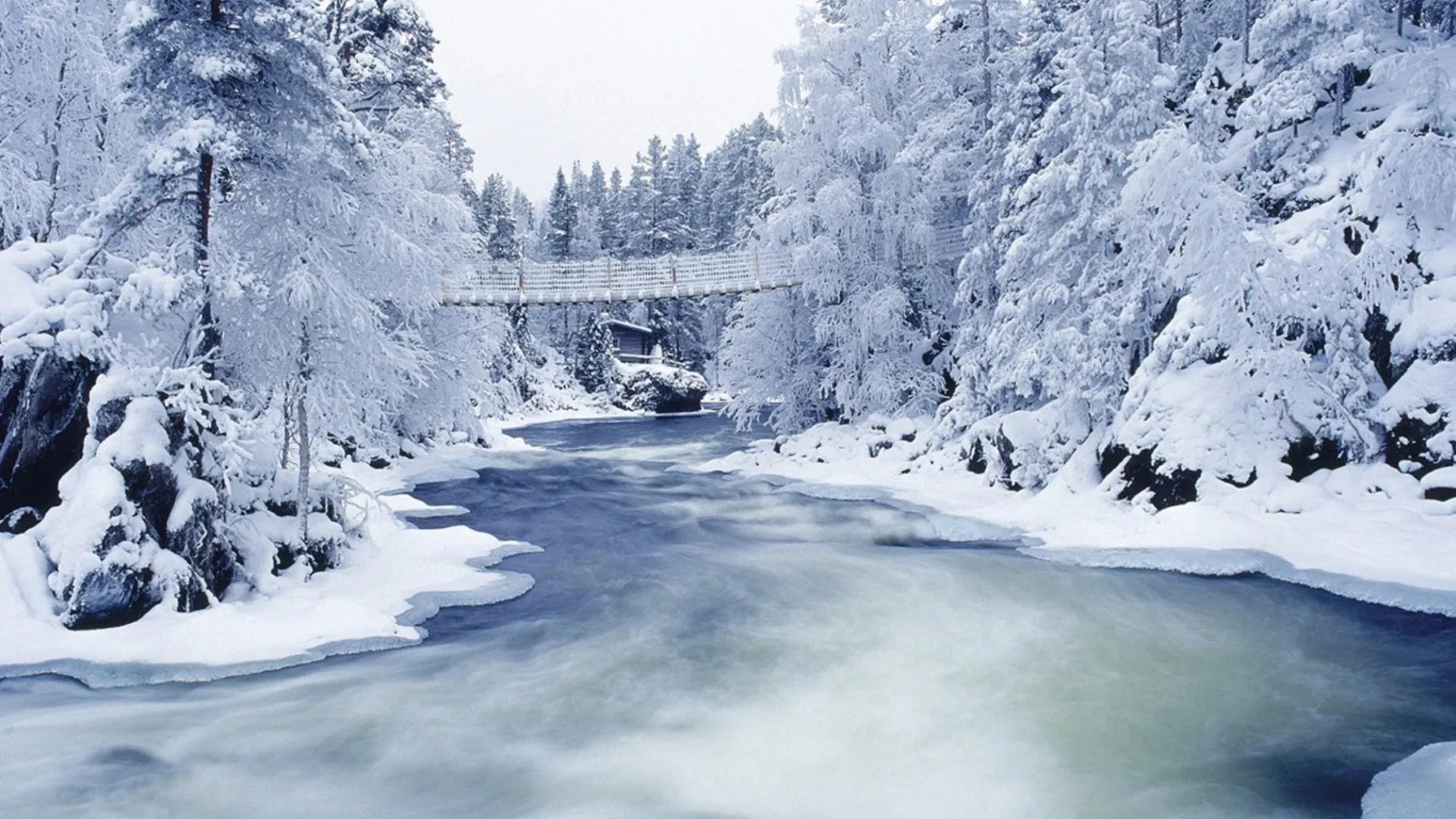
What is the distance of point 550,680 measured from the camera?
25.5 feet

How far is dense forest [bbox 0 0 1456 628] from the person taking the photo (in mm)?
9031

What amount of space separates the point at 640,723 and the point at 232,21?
930 cm

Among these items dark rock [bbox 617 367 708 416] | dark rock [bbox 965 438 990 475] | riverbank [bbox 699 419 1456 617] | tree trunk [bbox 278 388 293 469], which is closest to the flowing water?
riverbank [bbox 699 419 1456 617]

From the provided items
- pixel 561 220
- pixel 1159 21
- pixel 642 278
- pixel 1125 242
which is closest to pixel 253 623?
pixel 1125 242

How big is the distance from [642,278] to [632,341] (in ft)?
115

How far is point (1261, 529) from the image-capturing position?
37.0 feet

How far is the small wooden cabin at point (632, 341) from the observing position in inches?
2384

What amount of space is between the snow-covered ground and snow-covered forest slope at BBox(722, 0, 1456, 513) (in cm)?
1128

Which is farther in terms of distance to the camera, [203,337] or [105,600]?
[203,337]

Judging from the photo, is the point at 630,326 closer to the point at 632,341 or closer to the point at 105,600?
the point at 632,341

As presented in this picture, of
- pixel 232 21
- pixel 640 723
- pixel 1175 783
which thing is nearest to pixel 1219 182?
pixel 1175 783

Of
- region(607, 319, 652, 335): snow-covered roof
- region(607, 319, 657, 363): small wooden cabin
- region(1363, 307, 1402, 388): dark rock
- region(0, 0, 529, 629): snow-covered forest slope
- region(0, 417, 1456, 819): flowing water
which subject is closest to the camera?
region(0, 417, 1456, 819): flowing water

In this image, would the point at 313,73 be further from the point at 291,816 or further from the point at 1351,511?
the point at 1351,511

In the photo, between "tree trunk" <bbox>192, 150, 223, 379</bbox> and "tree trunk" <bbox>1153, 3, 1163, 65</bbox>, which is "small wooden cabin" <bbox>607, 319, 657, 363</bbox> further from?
"tree trunk" <bbox>192, 150, 223, 379</bbox>
